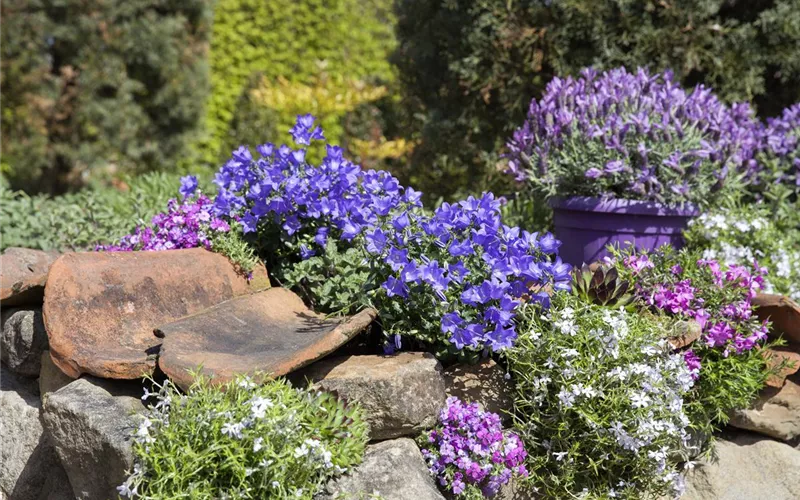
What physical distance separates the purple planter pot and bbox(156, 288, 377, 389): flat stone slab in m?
1.34

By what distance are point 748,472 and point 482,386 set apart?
3.86ft

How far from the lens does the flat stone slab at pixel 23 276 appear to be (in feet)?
9.11

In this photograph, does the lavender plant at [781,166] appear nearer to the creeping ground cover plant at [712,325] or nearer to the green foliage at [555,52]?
the green foliage at [555,52]

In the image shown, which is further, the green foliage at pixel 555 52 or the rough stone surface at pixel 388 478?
the green foliage at pixel 555 52

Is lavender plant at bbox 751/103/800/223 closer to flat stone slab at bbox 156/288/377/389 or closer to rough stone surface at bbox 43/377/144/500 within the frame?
flat stone slab at bbox 156/288/377/389

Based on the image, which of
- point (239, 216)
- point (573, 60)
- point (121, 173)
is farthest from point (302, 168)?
point (121, 173)

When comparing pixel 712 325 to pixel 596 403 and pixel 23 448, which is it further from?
pixel 23 448

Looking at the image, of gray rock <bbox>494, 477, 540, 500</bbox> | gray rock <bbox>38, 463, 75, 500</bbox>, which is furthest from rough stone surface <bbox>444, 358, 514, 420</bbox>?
gray rock <bbox>38, 463, 75, 500</bbox>

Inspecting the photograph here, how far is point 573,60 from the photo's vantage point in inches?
191

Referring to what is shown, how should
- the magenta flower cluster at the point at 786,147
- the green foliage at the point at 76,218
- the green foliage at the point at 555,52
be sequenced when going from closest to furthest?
the green foliage at the point at 76,218
the magenta flower cluster at the point at 786,147
the green foliage at the point at 555,52

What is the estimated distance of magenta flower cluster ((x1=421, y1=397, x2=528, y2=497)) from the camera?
239 centimetres

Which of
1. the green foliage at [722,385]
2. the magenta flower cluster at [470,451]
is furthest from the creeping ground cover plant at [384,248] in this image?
the green foliage at [722,385]

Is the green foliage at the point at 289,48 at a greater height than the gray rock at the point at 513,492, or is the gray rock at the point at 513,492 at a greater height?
the green foliage at the point at 289,48

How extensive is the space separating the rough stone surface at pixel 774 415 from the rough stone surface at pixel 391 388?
52.5 inches
